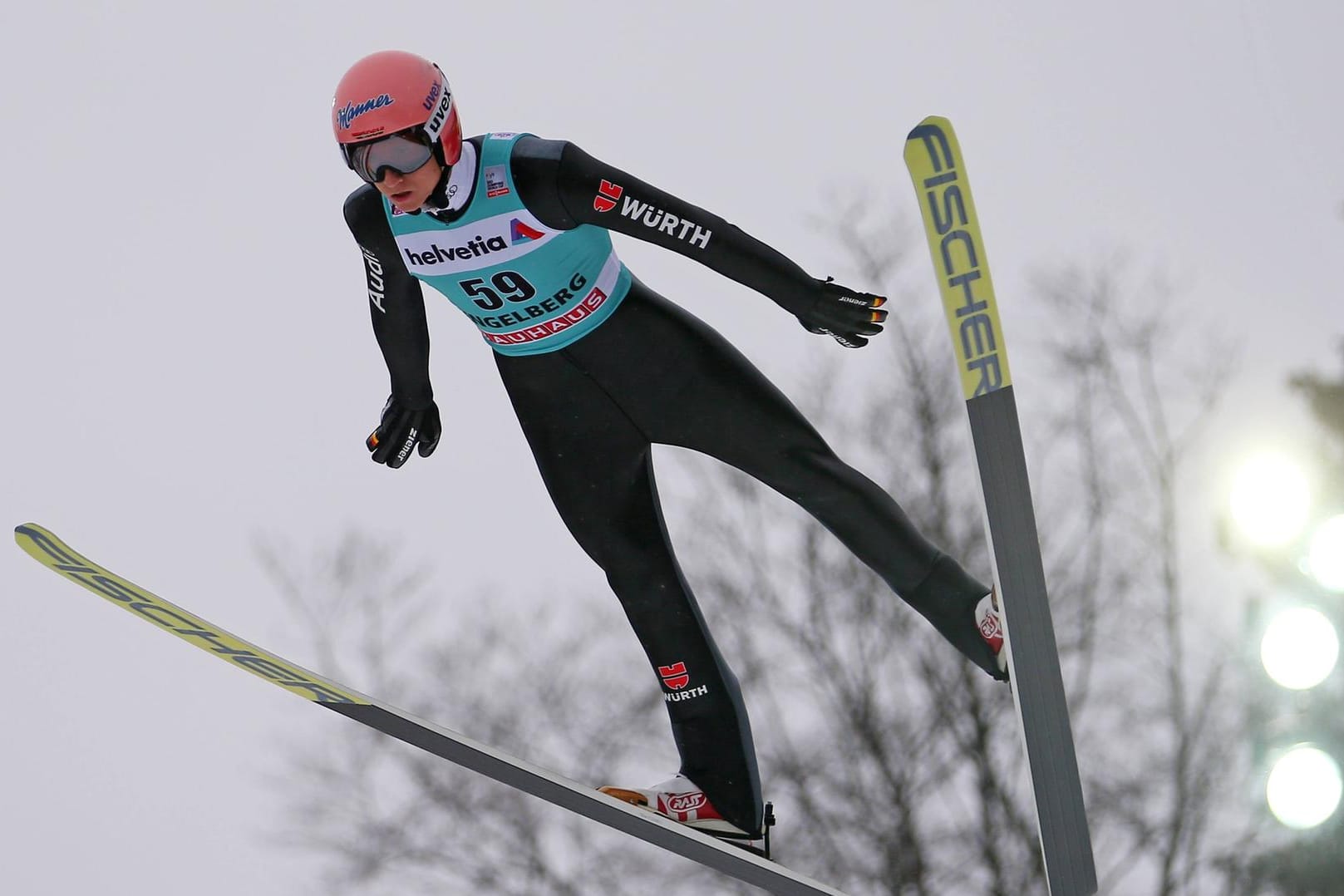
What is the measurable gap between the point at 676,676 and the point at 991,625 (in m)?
0.70

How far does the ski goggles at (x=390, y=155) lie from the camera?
273 cm

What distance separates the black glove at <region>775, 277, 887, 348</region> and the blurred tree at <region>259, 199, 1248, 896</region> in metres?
5.62

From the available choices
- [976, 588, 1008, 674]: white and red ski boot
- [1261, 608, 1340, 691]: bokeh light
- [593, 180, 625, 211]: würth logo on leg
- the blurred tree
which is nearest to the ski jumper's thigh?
[976, 588, 1008, 674]: white and red ski boot

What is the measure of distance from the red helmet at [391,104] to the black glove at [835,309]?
2.47 ft

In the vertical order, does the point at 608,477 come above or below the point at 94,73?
below

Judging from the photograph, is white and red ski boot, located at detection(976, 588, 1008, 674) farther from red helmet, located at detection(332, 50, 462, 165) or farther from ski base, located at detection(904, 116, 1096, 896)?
red helmet, located at detection(332, 50, 462, 165)

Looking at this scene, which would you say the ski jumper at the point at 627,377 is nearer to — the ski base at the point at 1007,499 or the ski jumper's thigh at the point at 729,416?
the ski jumper's thigh at the point at 729,416

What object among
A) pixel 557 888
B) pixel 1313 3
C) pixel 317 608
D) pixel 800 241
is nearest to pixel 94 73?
pixel 317 608

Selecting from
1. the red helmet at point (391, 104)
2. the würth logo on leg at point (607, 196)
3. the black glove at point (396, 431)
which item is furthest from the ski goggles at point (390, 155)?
the black glove at point (396, 431)

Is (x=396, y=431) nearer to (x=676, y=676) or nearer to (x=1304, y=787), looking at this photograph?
(x=676, y=676)

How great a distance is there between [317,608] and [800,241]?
4646 mm

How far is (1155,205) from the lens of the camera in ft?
39.8

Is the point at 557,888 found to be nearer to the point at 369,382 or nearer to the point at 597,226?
the point at 597,226

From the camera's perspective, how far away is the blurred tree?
8461mm
